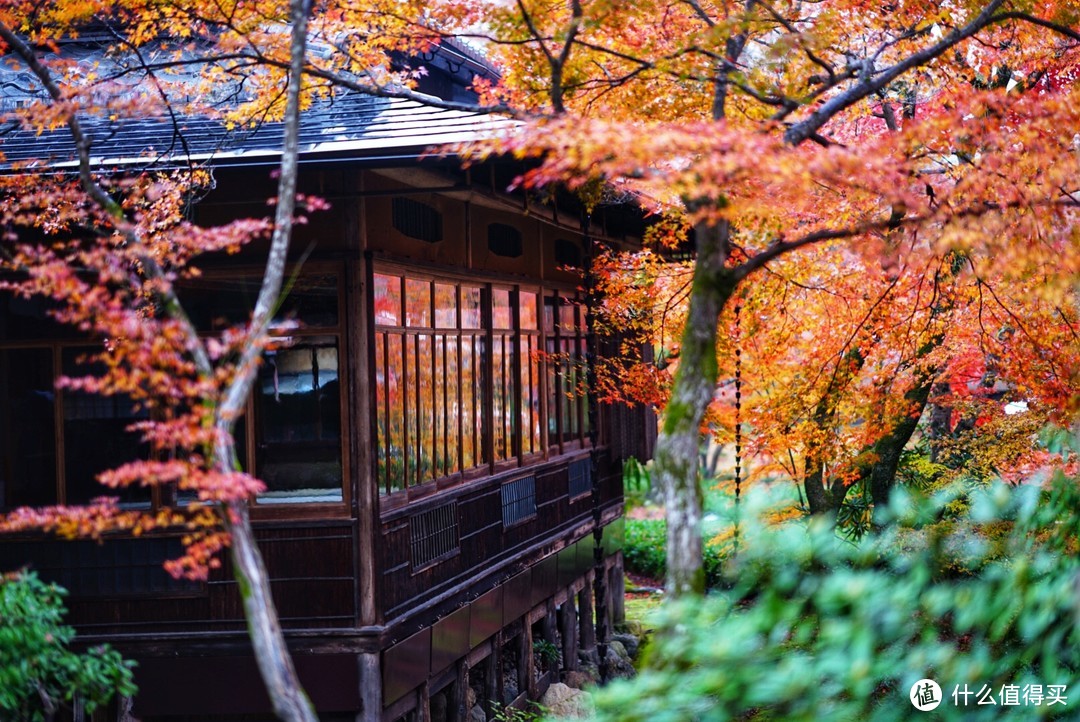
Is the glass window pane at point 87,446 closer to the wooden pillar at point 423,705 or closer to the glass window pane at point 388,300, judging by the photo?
the glass window pane at point 388,300

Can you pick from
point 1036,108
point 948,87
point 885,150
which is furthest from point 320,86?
point 948,87

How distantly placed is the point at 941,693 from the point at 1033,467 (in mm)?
7176

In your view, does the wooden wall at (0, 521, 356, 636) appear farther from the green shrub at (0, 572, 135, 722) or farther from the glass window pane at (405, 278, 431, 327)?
the green shrub at (0, 572, 135, 722)

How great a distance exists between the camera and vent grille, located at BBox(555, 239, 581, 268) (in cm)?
1629

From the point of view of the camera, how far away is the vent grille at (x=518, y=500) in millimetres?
13469

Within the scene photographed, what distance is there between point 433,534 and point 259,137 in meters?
4.05

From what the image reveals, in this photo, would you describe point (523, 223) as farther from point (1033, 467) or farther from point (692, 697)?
point (692, 697)

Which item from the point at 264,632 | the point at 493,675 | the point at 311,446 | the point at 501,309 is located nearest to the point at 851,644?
the point at 264,632

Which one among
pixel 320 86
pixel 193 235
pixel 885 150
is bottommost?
pixel 193 235

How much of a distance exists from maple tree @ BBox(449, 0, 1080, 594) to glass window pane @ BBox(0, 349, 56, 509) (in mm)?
4917

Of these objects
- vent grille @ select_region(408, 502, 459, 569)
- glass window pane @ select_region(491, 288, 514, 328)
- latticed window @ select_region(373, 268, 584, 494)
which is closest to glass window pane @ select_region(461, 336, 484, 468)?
latticed window @ select_region(373, 268, 584, 494)

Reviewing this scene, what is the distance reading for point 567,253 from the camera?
55.0 feet

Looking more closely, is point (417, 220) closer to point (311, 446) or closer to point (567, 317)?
point (311, 446)

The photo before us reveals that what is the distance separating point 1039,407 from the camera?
12609 mm
